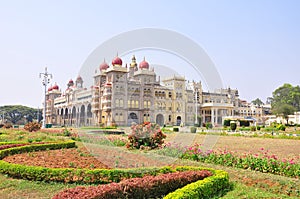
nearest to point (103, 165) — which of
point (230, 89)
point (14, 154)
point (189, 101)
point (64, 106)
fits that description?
point (14, 154)

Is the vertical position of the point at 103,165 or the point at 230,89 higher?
the point at 230,89

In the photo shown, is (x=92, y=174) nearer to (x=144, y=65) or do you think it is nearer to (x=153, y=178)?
(x=153, y=178)

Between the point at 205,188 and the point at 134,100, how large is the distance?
48668 mm

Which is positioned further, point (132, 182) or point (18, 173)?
point (18, 173)

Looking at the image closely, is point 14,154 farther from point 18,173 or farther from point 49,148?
point 18,173

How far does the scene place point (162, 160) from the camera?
11.7 m

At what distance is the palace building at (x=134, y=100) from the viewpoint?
5266 cm

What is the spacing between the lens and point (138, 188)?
22.7ft

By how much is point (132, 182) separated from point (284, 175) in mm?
5180

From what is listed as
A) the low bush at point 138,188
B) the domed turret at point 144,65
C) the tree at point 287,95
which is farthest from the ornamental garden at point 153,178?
the tree at point 287,95

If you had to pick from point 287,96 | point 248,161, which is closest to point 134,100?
point 248,161

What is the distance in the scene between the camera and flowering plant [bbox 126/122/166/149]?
15.6 meters

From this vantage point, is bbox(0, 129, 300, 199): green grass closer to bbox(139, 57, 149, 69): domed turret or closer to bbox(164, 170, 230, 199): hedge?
bbox(164, 170, 230, 199): hedge

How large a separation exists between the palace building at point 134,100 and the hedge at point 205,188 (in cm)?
3805
